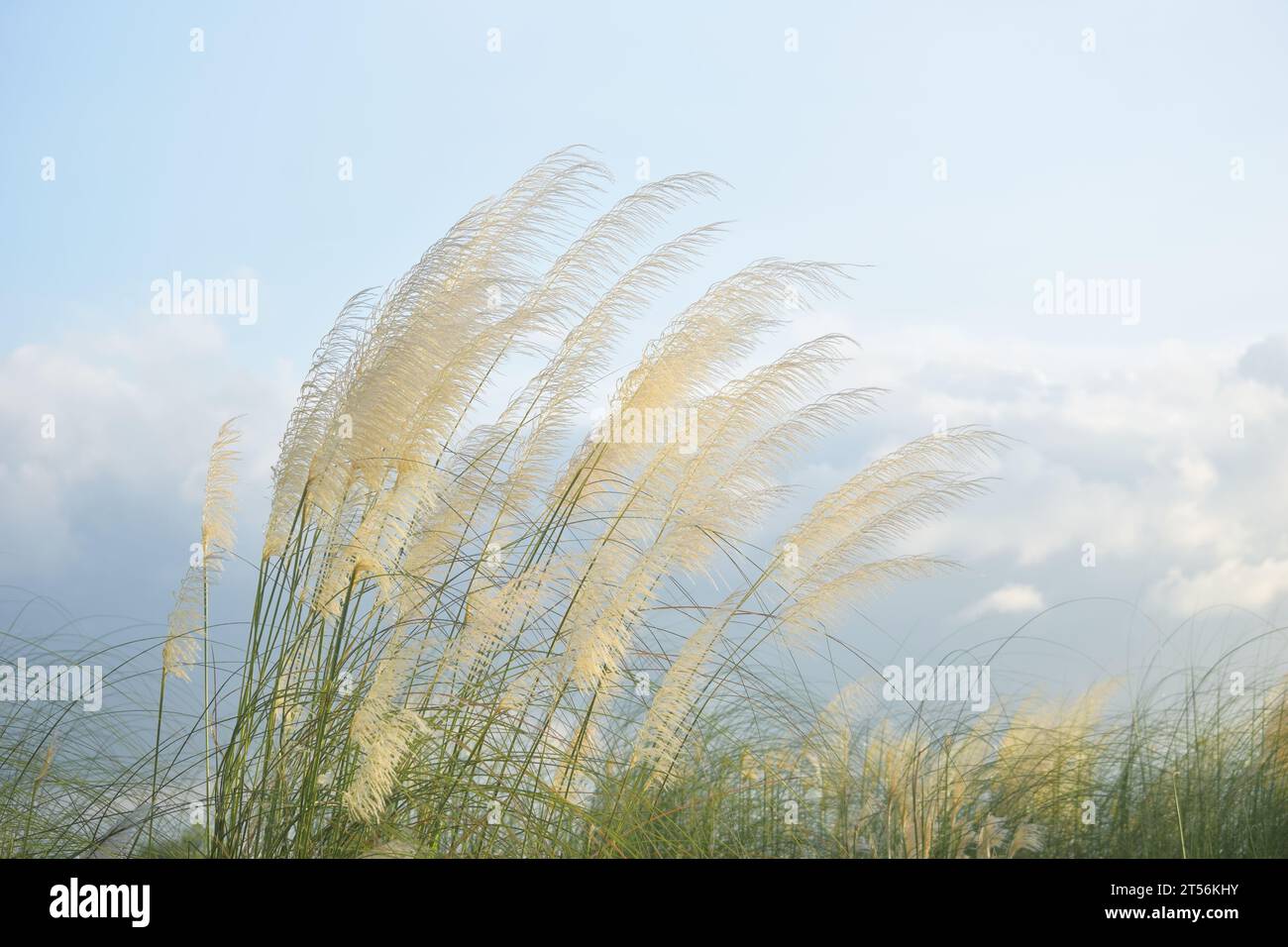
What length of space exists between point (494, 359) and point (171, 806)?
1711mm

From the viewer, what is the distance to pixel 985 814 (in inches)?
151

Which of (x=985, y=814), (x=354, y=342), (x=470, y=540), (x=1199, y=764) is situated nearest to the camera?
(x=354, y=342)

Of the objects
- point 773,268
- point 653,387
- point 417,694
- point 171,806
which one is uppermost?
point 773,268

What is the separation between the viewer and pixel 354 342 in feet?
10.7

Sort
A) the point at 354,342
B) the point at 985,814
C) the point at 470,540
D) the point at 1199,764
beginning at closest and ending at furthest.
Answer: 1. the point at 354,342
2. the point at 470,540
3. the point at 985,814
4. the point at 1199,764

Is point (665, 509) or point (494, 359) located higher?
point (494, 359)
